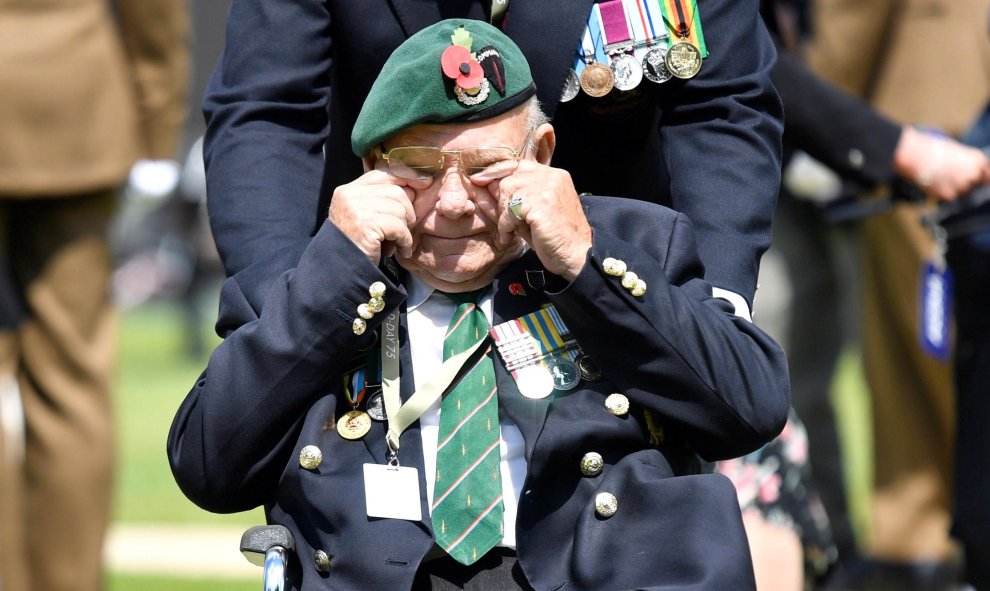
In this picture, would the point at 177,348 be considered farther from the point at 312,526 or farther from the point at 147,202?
the point at 312,526

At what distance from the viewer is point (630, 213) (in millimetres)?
2719

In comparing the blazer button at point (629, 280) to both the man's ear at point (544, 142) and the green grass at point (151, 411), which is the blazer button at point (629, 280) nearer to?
the man's ear at point (544, 142)

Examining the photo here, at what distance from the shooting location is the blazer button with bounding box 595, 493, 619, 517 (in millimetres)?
2539

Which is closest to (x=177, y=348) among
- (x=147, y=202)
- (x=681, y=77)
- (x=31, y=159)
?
(x=147, y=202)

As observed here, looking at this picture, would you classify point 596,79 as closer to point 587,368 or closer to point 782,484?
point 587,368

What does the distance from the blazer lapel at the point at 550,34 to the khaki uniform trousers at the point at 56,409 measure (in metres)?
2.49

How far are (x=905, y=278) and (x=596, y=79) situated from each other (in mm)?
2914

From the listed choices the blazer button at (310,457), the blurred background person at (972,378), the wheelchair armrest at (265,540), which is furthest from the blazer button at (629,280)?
the blurred background person at (972,378)

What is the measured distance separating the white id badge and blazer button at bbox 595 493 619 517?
275mm

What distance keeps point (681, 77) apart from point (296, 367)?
0.85m

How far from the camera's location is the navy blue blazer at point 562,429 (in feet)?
8.27

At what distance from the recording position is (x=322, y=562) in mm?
2572

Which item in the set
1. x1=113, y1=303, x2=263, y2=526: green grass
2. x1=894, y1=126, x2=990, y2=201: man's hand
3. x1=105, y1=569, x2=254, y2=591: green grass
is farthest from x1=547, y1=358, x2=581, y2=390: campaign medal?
x1=105, y1=569, x2=254, y2=591: green grass

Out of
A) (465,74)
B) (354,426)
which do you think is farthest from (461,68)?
(354,426)
